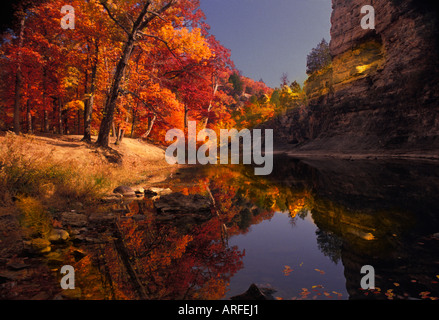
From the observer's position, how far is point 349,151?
26.8 m

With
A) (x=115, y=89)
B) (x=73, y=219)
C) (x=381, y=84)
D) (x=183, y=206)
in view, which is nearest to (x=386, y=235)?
(x=183, y=206)

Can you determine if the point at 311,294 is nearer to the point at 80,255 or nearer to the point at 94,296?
the point at 94,296

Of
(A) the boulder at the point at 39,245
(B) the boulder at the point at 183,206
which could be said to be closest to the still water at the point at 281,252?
(B) the boulder at the point at 183,206

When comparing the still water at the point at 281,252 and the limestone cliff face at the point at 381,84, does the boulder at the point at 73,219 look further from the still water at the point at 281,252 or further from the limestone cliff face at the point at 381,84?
the limestone cliff face at the point at 381,84

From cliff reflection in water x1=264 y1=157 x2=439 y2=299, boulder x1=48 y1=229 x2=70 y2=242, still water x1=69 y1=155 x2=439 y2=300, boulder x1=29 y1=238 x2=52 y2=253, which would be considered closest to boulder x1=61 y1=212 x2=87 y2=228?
boulder x1=48 y1=229 x2=70 y2=242

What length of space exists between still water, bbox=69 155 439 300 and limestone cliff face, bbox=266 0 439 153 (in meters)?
19.1

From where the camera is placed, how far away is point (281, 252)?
3.98m

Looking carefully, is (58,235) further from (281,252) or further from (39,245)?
(281,252)

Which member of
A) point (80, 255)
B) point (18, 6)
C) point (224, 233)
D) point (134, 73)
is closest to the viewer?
point (80, 255)

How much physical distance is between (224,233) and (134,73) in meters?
16.4

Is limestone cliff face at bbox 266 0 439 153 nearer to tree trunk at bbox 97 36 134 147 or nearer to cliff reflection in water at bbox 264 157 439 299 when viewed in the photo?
cliff reflection in water at bbox 264 157 439 299

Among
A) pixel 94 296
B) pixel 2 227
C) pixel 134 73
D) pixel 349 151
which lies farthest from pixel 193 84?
pixel 94 296

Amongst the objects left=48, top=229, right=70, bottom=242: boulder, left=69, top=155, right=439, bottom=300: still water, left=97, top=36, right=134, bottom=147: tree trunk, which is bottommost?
left=69, top=155, right=439, bottom=300: still water

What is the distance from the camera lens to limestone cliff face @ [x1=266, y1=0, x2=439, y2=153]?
20.4 m
